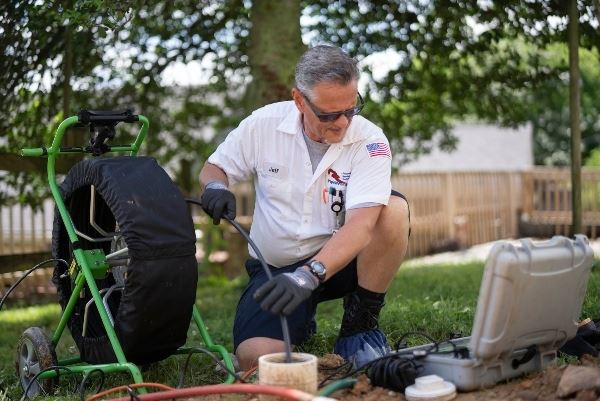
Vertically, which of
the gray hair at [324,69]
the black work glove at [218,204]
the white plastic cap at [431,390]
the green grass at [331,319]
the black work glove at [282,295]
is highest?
the gray hair at [324,69]

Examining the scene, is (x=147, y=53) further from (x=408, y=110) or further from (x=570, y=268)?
(x=570, y=268)

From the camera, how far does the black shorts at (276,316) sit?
12.4 ft

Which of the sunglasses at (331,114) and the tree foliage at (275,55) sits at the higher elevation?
the tree foliage at (275,55)

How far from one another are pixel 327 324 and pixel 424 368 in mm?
1792

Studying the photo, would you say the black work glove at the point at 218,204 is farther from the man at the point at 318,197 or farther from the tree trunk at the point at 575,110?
the tree trunk at the point at 575,110

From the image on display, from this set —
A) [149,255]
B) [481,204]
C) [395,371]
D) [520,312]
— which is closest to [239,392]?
[395,371]

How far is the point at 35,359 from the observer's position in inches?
156

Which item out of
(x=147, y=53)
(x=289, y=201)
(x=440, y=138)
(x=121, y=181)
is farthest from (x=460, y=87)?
(x=121, y=181)

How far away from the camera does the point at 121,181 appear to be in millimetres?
3367

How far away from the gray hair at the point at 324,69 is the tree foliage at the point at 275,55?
182cm

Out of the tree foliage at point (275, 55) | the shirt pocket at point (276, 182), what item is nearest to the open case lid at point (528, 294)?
the shirt pocket at point (276, 182)

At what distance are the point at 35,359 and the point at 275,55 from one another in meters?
3.58

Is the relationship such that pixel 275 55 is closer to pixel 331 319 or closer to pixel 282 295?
pixel 331 319

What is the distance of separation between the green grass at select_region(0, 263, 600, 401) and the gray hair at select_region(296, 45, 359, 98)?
1.20m
